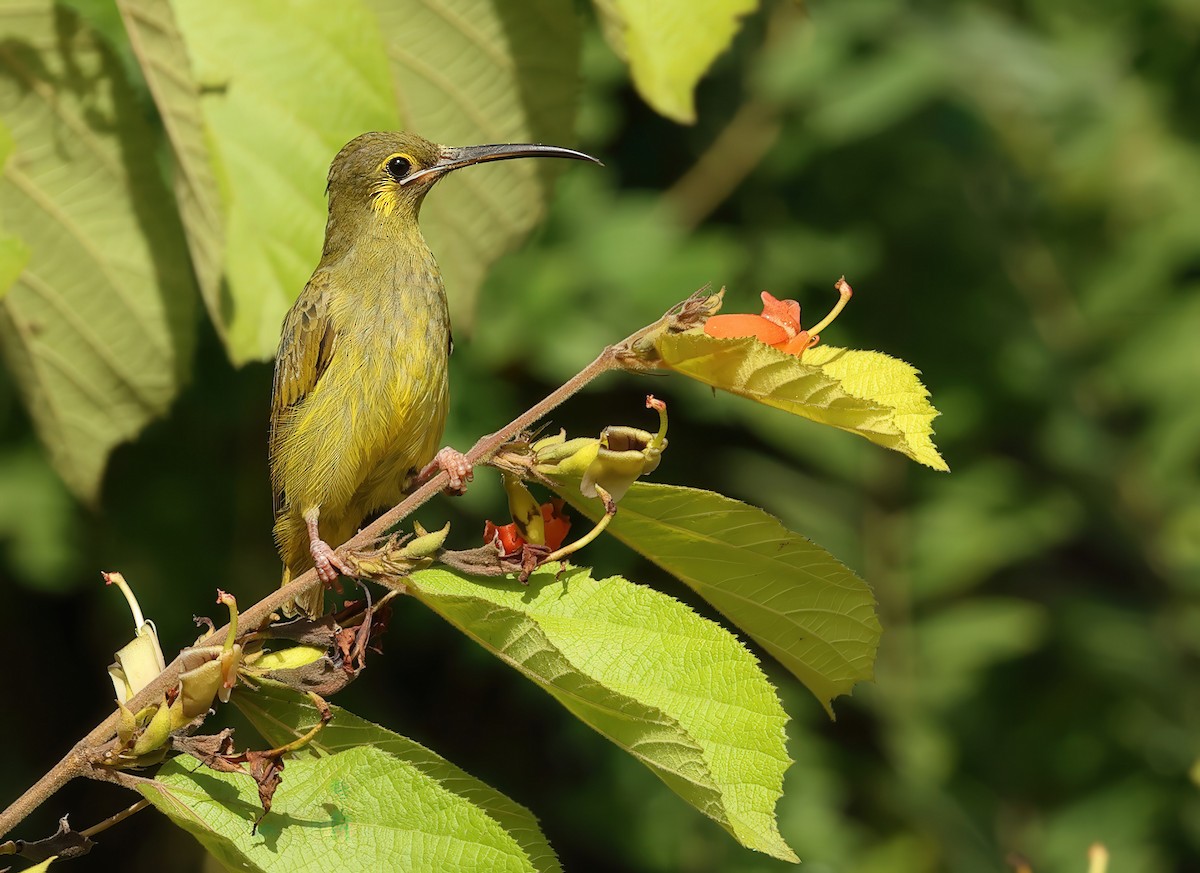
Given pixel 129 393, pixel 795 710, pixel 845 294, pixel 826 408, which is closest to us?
pixel 826 408

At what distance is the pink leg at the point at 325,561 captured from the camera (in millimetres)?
1807

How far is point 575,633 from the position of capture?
181 cm

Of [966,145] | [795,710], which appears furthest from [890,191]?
[795,710]

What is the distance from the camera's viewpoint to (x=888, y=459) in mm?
5574

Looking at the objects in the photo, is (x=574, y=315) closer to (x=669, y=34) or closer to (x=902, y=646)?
(x=902, y=646)

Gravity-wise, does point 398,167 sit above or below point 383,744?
below

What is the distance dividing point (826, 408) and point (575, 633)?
1.41 feet

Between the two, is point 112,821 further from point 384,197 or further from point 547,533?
point 384,197

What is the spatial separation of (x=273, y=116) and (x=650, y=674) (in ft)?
4.57

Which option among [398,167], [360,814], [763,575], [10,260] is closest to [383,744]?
[360,814]

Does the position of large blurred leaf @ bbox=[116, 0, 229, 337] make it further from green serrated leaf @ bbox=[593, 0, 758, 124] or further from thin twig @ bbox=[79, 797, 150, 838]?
thin twig @ bbox=[79, 797, 150, 838]

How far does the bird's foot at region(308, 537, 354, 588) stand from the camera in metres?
1.80

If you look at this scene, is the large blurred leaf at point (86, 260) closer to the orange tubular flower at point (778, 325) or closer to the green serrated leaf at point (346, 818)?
the green serrated leaf at point (346, 818)

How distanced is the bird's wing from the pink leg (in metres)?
0.35
